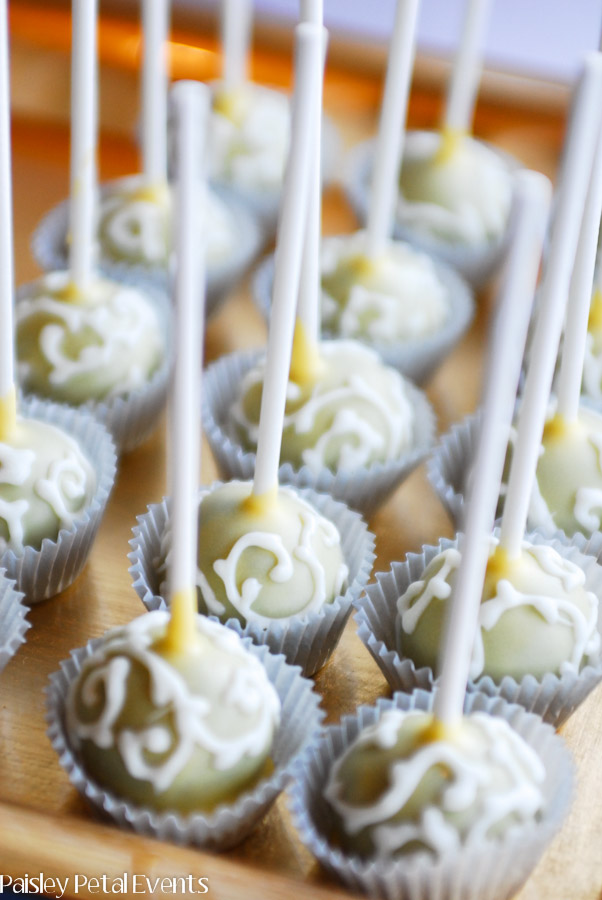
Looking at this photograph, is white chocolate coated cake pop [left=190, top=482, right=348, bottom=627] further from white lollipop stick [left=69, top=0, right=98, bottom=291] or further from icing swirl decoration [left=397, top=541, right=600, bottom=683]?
white lollipop stick [left=69, top=0, right=98, bottom=291]

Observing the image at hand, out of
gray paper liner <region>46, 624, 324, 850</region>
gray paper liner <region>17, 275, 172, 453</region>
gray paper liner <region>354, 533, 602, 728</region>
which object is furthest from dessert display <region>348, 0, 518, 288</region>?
gray paper liner <region>46, 624, 324, 850</region>

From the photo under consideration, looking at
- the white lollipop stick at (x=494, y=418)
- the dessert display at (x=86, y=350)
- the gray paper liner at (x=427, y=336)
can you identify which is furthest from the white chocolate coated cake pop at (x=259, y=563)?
the gray paper liner at (x=427, y=336)

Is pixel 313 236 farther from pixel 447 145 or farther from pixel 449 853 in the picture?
pixel 447 145

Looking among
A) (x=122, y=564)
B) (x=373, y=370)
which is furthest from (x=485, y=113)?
(x=122, y=564)

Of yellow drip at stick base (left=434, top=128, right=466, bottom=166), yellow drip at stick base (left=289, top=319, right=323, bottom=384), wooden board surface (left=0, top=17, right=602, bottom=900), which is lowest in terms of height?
wooden board surface (left=0, top=17, right=602, bottom=900)

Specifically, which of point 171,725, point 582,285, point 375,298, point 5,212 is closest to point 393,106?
point 375,298

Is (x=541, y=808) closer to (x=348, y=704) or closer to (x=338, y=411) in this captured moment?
(x=348, y=704)

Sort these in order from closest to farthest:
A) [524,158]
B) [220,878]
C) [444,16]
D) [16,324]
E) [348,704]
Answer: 1. [220,878]
2. [348,704]
3. [16,324]
4. [524,158]
5. [444,16]
